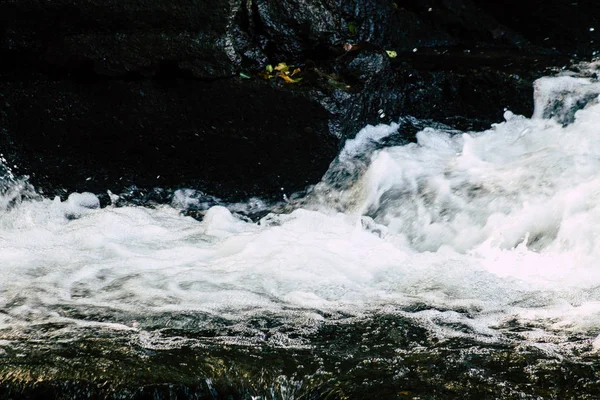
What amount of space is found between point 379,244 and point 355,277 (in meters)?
0.76

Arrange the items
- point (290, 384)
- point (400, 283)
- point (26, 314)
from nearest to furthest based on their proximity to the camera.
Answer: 1. point (290, 384)
2. point (26, 314)
3. point (400, 283)

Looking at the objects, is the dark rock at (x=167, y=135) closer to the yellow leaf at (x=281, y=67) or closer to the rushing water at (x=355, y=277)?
the rushing water at (x=355, y=277)

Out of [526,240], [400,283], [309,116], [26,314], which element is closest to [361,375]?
[400,283]

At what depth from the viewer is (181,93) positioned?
6.36 metres

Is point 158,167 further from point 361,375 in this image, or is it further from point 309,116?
point 361,375

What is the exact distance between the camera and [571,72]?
7574 millimetres

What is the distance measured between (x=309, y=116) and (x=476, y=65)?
2404mm

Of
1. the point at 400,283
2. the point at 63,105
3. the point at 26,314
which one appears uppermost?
the point at 63,105

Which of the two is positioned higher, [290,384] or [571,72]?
[571,72]

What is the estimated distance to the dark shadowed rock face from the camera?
20.5 ft

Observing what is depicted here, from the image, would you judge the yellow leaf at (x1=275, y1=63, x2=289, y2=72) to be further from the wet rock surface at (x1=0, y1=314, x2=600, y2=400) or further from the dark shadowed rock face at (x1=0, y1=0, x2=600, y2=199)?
the wet rock surface at (x1=0, y1=314, x2=600, y2=400)

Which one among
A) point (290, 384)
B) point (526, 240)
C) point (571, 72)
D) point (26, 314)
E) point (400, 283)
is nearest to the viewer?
point (290, 384)

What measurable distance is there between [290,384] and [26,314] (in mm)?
1757

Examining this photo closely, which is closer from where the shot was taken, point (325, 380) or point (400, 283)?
point (325, 380)
